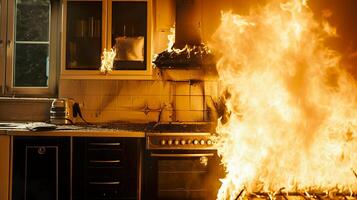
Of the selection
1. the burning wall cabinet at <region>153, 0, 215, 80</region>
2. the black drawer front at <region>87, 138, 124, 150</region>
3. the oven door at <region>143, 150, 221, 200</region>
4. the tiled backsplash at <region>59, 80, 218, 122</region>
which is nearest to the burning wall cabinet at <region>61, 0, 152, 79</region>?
the burning wall cabinet at <region>153, 0, 215, 80</region>

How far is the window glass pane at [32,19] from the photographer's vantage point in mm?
4496

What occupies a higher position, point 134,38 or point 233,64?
point 134,38

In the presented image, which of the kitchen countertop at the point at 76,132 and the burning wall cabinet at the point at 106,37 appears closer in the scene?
the kitchen countertop at the point at 76,132

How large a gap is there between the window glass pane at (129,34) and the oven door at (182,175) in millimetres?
1018

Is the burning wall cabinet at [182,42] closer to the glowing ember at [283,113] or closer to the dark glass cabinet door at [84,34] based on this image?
the glowing ember at [283,113]

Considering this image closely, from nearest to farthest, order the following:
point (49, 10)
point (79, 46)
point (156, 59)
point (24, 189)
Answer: point (24, 189) → point (156, 59) → point (79, 46) → point (49, 10)

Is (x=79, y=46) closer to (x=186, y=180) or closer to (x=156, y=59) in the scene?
(x=156, y=59)

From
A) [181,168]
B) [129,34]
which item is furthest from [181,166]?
[129,34]

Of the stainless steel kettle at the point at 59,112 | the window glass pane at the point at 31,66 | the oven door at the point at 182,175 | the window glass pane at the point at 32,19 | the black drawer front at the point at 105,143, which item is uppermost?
the window glass pane at the point at 32,19

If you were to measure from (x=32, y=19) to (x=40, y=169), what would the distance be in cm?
180

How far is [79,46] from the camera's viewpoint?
4.16 meters

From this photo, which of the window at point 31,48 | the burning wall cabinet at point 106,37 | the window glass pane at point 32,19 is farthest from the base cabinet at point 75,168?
the window glass pane at point 32,19

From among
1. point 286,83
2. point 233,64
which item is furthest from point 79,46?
point 286,83

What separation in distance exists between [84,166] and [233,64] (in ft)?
5.84
